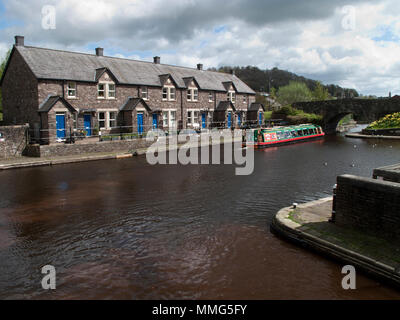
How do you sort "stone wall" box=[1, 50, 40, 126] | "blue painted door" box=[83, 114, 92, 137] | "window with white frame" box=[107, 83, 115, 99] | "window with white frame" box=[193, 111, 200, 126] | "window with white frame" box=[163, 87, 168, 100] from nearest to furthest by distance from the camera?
"stone wall" box=[1, 50, 40, 126] < "blue painted door" box=[83, 114, 92, 137] < "window with white frame" box=[107, 83, 115, 99] < "window with white frame" box=[163, 87, 168, 100] < "window with white frame" box=[193, 111, 200, 126]

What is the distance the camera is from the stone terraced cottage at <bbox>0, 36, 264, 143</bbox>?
25.2 meters

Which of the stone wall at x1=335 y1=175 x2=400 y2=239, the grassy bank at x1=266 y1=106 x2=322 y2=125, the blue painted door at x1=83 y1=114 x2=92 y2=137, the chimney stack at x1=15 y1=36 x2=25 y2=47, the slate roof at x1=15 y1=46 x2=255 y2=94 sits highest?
the chimney stack at x1=15 y1=36 x2=25 y2=47

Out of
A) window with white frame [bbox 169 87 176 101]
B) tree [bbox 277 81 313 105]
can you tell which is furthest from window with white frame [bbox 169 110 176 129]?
tree [bbox 277 81 313 105]

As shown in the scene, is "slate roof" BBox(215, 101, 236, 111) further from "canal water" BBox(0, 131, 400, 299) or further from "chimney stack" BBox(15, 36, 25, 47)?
"canal water" BBox(0, 131, 400, 299)

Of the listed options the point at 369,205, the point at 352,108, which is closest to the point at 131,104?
the point at 369,205

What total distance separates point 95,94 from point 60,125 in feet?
15.6

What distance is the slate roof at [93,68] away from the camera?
26.2 metres

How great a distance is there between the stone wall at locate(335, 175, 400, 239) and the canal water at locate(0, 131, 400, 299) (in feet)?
4.30

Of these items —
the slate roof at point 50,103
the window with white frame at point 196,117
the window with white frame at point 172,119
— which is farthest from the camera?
the window with white frame at point 196,117

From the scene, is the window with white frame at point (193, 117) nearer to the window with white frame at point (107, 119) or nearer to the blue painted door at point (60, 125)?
the window with white frame at point (107, 119)

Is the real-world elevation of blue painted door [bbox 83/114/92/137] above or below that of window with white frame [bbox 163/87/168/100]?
below

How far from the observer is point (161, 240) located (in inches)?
357

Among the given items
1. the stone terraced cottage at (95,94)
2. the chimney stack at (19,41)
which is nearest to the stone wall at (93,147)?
the stone terraced cottage at (95,94)

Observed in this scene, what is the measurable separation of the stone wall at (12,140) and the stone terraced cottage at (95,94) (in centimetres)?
133
